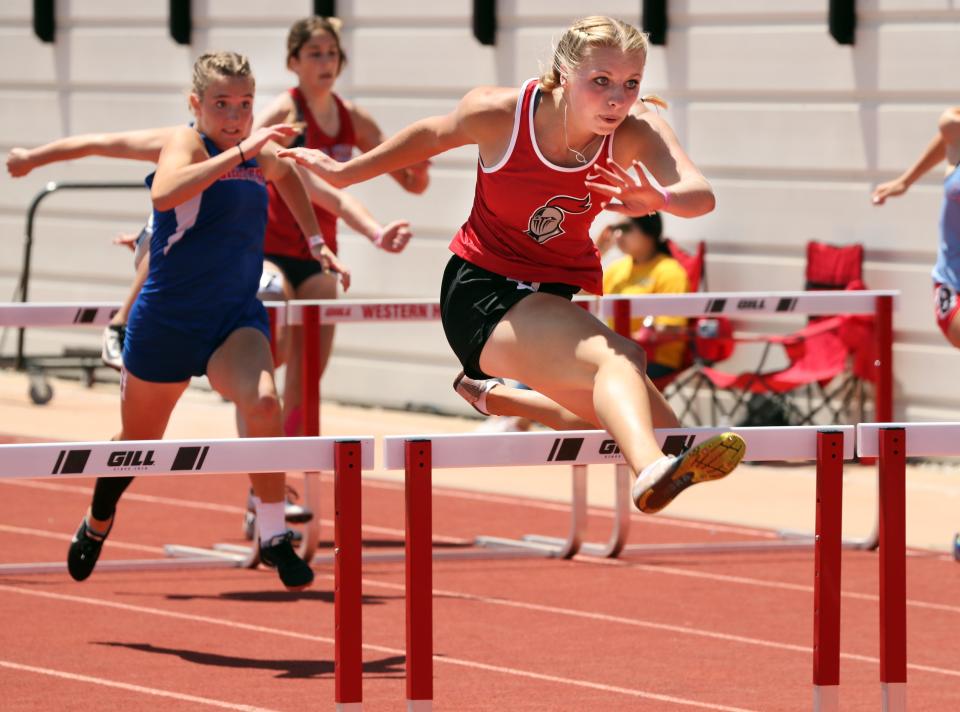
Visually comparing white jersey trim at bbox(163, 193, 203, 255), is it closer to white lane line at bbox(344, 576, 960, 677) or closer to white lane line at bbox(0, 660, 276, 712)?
white lane line at bbox(0, 660, 276, 712)

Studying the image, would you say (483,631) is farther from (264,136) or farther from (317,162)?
(317,162)

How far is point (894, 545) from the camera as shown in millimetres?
4922

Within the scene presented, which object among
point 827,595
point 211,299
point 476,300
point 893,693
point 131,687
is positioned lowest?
point 131,687

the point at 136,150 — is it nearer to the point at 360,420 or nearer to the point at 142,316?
the point at 142,316

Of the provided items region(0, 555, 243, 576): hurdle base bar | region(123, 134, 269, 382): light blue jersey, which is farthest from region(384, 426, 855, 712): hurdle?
region(0, 555, 243, 576): hurdle base bar

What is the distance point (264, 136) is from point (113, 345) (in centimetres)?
170

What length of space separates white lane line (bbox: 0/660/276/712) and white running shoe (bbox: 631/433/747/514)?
1.75 metres

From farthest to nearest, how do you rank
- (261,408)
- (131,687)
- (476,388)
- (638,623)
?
(638,623), (261,408), (131,687), (476,388)

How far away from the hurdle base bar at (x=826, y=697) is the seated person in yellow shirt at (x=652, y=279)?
267 inches

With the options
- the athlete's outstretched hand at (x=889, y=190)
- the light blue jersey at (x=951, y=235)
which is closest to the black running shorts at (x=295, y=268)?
the athlete's outstretched hand at (x=889, y=190)

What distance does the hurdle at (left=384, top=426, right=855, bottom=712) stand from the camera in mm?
4652

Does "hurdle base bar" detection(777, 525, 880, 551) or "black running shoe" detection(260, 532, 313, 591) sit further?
"hurdle base bar" detection(777, 525, 880, 551)

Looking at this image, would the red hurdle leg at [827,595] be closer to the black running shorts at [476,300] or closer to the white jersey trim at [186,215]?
the black running shorts at [476,300]

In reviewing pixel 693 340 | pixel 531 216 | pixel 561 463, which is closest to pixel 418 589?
pixel 561 463
